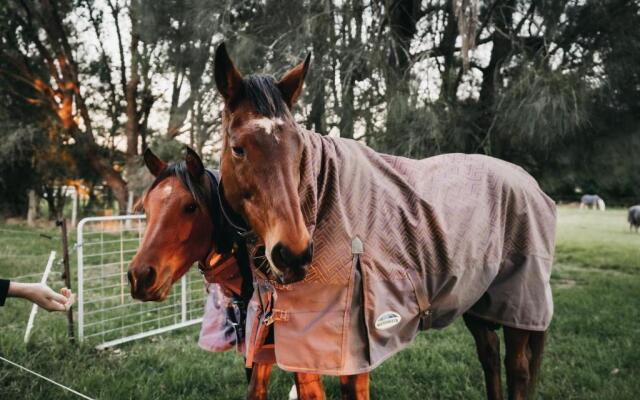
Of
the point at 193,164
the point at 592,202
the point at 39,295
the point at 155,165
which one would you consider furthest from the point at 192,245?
the point at 592,202

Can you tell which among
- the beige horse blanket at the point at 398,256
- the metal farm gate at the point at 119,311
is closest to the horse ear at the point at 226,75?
the beige horse blanket at the point at 398,256

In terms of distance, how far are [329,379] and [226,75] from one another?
243 centimetres

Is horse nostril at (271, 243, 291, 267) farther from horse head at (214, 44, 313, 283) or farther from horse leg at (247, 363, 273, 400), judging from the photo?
horse leg at (247, 363, 273, 400)

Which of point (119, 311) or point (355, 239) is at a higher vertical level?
point (355, 239)

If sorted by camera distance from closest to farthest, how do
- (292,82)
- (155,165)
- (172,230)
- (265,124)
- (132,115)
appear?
(265,124) → (292,82) → (172,230) → (155,165) → (132,115)

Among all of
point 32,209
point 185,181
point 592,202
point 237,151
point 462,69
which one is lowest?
point 32,209

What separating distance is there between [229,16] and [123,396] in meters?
4.55

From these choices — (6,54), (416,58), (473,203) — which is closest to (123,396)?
(473,203)

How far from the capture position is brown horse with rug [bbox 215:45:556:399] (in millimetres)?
1389

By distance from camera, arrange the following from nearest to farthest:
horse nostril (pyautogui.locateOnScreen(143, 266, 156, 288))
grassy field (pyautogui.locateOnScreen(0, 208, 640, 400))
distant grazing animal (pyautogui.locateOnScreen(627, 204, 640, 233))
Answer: horse nostril (pyautogui.locateOnScreen(143, 266, 156, 288)) → grassy field (pyautogui.locateOnScreen(0, 208, 640, 400)) → distant grazing animal (pyautogui.locateOnScreen(627, 204, 640, 233))

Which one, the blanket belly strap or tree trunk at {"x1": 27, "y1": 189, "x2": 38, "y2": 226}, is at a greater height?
the blanket belly strap

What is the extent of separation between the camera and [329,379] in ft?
10.4

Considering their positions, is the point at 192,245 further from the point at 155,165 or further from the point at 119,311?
the point at 119,311

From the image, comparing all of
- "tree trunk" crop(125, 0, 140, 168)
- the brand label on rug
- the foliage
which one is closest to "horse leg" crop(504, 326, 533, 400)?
the brand label on rug
